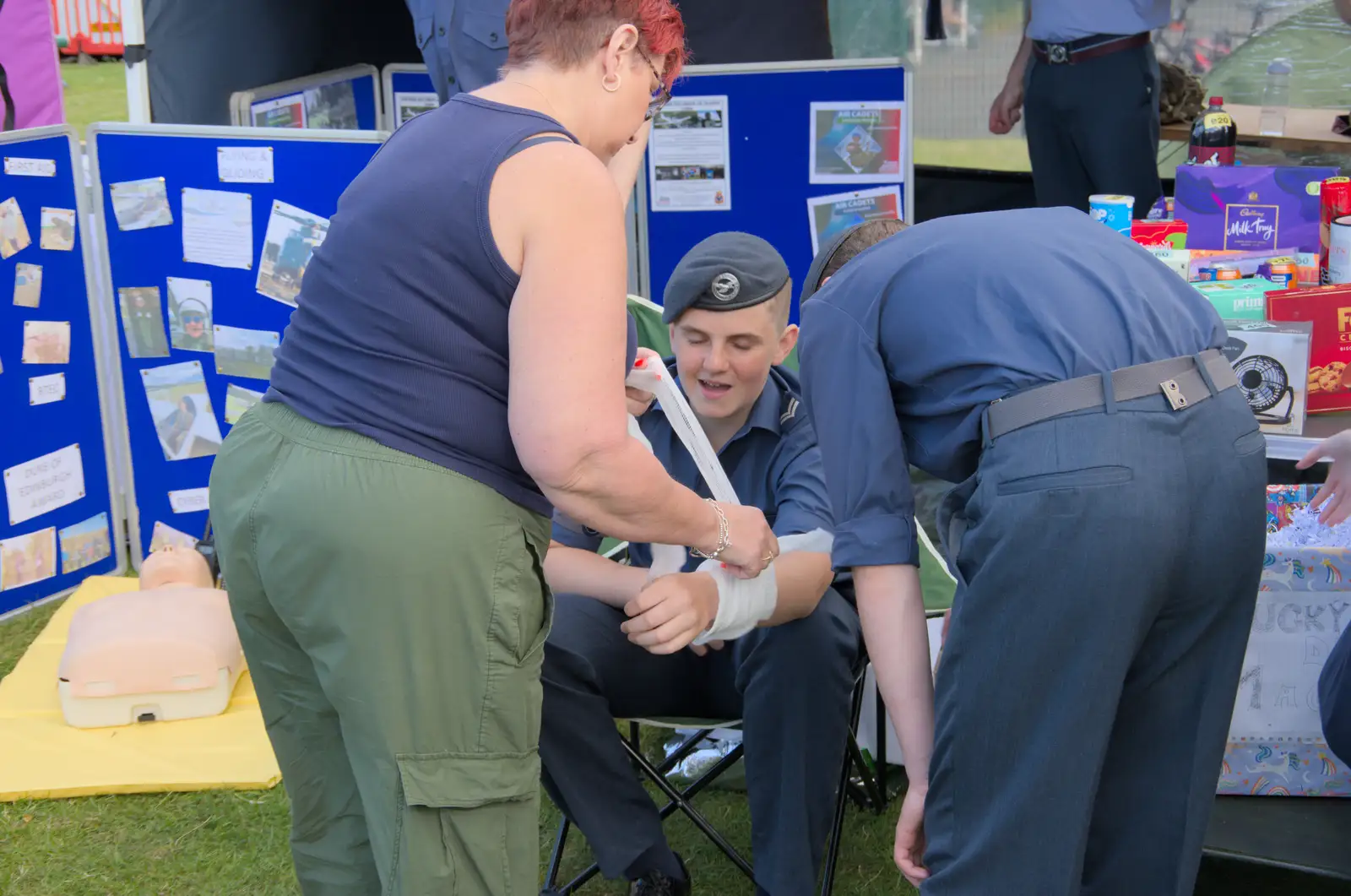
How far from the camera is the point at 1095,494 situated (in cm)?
144

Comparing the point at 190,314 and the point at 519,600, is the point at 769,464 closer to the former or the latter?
the point at 519,600

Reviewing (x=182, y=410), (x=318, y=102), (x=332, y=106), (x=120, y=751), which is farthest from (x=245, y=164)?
(x=120, y=751)

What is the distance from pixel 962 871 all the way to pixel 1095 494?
18.5 inches

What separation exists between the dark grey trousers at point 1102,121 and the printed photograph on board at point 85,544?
10.7 feet

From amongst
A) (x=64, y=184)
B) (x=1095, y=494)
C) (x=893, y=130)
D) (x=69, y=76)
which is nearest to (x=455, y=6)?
(x=64, y=184)

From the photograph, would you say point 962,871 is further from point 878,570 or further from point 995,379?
point 995,379

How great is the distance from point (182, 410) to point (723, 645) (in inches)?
84.3

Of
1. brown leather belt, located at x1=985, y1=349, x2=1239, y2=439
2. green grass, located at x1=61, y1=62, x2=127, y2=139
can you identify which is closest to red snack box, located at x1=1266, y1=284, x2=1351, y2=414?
brown leather belt, located at x1=985, y1=349, x2=1239, y2=439

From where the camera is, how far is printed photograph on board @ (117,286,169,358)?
3764 mm

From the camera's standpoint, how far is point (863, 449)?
1.60 meters

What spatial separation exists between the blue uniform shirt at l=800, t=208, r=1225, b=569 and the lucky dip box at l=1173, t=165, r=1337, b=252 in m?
1.32

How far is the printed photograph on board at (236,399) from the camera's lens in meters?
3.81

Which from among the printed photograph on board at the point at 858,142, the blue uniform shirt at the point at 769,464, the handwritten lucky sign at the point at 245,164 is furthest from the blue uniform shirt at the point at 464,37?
the blue uniform shirt at the point at 769,464

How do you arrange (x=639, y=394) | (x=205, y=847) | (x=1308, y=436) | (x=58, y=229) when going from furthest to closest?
(x=58, y=229), (x=205, y=847), (x=1308, y=436), (x=639, y=394)
